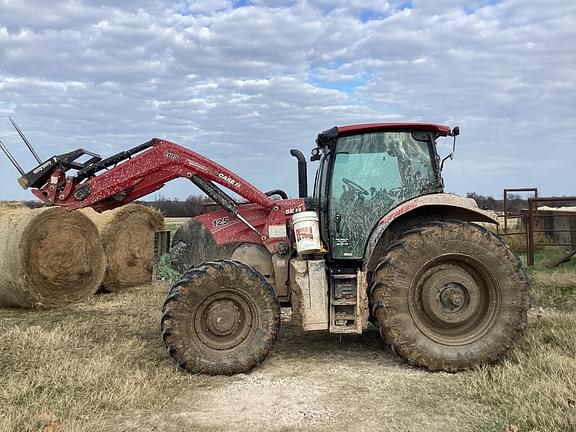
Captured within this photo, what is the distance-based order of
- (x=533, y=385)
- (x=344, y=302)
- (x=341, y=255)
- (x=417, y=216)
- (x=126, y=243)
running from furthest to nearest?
(x=126, y=243) → (x=417, y=216) → (x=341, y=255) → (x=344, y=302) → (x=533, y=385)

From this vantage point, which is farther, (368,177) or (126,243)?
(126,243)

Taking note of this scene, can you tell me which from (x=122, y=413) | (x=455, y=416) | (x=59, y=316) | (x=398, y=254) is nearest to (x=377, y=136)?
(x=398, y=254)

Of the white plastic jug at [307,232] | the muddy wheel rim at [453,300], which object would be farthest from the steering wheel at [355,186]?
the muddy wheel rim at [453,300]

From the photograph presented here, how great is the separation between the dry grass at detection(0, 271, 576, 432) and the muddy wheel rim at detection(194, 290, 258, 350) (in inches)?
14.1

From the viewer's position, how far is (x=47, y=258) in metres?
8.91

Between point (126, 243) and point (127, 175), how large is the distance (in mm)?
5105

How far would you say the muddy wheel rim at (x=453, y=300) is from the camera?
5.38m

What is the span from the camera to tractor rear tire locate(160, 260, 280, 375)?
5.22 meters

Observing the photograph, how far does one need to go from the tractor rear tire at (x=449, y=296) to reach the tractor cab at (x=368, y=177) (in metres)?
0.44

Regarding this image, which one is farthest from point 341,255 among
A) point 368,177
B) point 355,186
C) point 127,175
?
point 127,175

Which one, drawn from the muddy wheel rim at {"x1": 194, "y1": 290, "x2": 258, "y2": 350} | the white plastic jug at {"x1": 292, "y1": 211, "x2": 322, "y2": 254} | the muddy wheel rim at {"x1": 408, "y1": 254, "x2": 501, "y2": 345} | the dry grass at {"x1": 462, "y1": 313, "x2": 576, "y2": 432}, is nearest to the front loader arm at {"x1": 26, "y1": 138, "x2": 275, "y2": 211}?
the white plastic jug at {"x1": 292, "y1": 211, "x2": 322, "y2": 254}

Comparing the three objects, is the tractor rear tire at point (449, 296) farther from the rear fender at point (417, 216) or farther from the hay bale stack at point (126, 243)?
the hay bale stack at point (126, 243)

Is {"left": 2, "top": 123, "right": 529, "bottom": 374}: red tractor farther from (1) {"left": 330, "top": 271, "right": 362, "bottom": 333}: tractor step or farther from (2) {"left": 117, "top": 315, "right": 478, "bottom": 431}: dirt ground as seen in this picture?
(2) {"left": 117, "top": 315, "right": 478, "bottom": 431}: dirt ground

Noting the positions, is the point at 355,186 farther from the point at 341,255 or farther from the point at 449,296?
the point at 449,296
